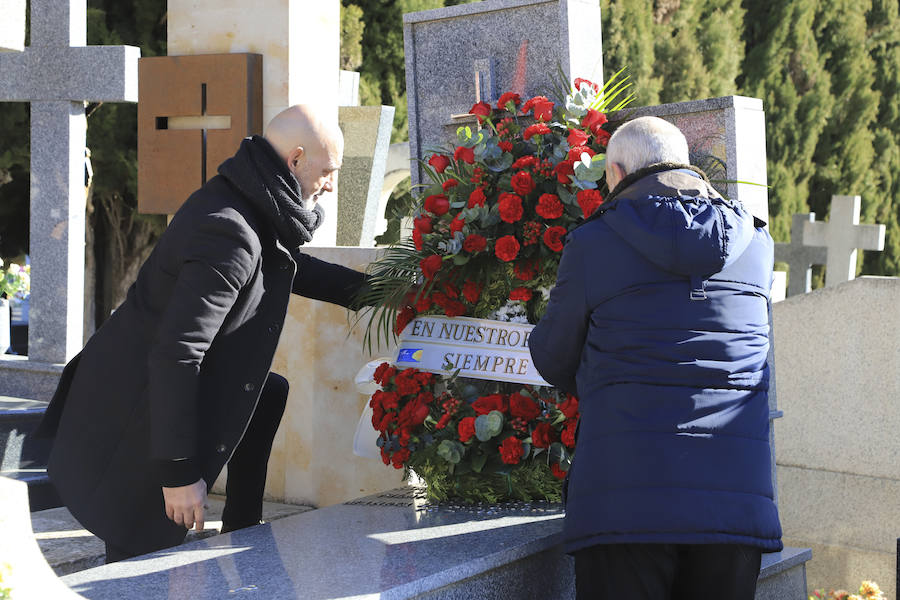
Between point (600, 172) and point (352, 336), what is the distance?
1774 millimetres

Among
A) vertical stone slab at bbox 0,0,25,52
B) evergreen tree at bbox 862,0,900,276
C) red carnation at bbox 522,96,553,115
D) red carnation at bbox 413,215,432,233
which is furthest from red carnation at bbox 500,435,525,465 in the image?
evergreen tree at bbox 862,0,900,276

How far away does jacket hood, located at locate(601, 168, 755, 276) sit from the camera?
7.65 feet

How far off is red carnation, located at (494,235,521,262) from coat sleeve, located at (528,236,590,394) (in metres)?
0.70

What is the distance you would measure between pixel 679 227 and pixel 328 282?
1662 millimetres

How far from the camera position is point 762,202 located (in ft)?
12.4

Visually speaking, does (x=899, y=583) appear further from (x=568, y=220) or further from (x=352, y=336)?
(x=352, y=336)

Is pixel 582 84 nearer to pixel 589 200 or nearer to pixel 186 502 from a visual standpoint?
pixel 589 200

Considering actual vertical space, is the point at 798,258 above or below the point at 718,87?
below

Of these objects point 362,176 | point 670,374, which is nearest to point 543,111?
point 670,374

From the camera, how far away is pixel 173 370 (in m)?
2.67

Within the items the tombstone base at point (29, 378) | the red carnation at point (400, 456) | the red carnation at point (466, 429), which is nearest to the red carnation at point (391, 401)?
the red carnation at point (400, 456)

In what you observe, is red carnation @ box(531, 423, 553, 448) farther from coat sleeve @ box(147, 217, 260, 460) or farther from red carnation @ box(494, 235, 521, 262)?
coat sleeve @ box(147, 217, 260, 460)

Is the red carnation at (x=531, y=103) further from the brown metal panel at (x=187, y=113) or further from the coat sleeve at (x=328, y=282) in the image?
the brown metal panel at (x=187, y=113)

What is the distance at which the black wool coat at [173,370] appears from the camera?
2.69 m
